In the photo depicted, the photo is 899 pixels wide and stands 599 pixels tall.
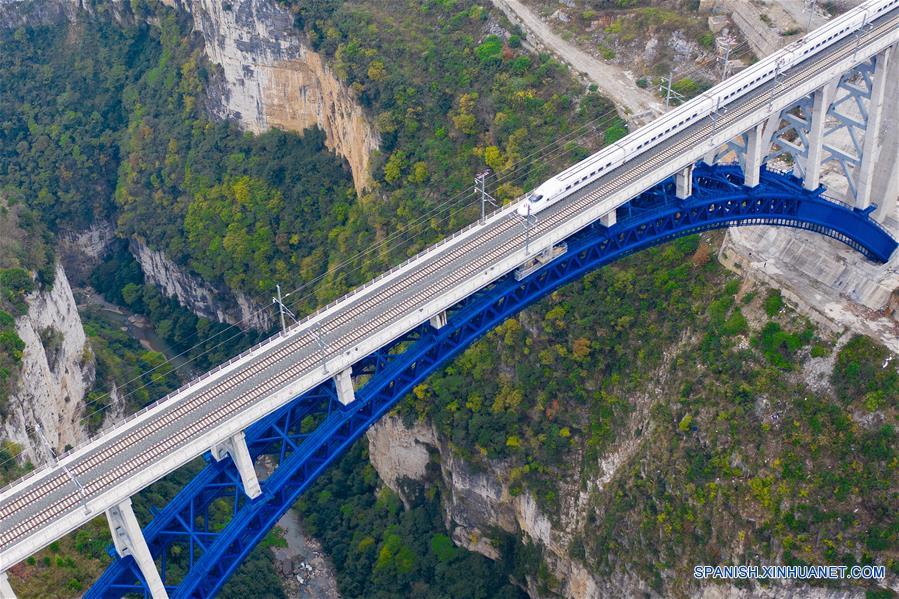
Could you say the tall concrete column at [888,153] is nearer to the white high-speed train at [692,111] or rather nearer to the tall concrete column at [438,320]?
the white high-speed train at [692,111]

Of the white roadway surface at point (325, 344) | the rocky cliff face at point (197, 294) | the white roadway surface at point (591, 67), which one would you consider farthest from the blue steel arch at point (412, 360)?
the rocky cliff face at point (197, 294)

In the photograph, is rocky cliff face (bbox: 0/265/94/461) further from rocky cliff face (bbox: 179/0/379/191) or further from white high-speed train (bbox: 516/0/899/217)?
white high-speed train (bbox: 516/0/899/217)

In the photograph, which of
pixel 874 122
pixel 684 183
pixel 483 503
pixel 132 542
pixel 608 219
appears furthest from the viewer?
pixel 483 503

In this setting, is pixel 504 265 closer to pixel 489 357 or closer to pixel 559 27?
pixel 489 357

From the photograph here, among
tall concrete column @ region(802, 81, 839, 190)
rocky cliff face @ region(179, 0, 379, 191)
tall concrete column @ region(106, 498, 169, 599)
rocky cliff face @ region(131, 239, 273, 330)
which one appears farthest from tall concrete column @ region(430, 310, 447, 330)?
rocky cliff face @ region(131, 239, 273, 330)

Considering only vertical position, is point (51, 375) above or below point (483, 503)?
above


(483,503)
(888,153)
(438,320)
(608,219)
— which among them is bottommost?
(483,503)

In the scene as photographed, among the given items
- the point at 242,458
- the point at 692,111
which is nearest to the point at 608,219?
the point at 692,111

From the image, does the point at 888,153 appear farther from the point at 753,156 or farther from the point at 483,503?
the point at 483,503

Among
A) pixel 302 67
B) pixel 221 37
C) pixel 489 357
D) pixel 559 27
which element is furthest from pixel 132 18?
pixel 489 357
